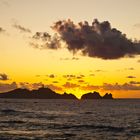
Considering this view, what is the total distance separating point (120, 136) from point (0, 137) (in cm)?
1787

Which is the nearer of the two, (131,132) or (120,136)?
(120,136)

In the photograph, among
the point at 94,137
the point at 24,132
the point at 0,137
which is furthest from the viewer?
the point at 24,132

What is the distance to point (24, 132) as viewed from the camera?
55906 millimetres

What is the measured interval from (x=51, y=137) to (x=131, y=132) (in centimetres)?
1457

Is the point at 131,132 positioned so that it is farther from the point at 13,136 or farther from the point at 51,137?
the point at 13,136

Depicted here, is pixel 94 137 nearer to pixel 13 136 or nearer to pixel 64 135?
pixel 64 135

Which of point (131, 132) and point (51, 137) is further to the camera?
point (131, 132)

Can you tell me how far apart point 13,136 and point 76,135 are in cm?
954

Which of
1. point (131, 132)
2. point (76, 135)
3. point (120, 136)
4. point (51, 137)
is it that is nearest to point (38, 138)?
point (51, 137)

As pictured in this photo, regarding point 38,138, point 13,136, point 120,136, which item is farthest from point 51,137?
point 120,136

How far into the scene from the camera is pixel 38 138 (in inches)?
1935

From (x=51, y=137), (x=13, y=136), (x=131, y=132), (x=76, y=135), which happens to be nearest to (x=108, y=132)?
(x=131, y=132)

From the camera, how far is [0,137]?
49.0 metres

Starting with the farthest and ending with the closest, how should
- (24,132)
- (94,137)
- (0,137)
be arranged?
1. (24,132)
2. (94,137)
3. (0,137)
